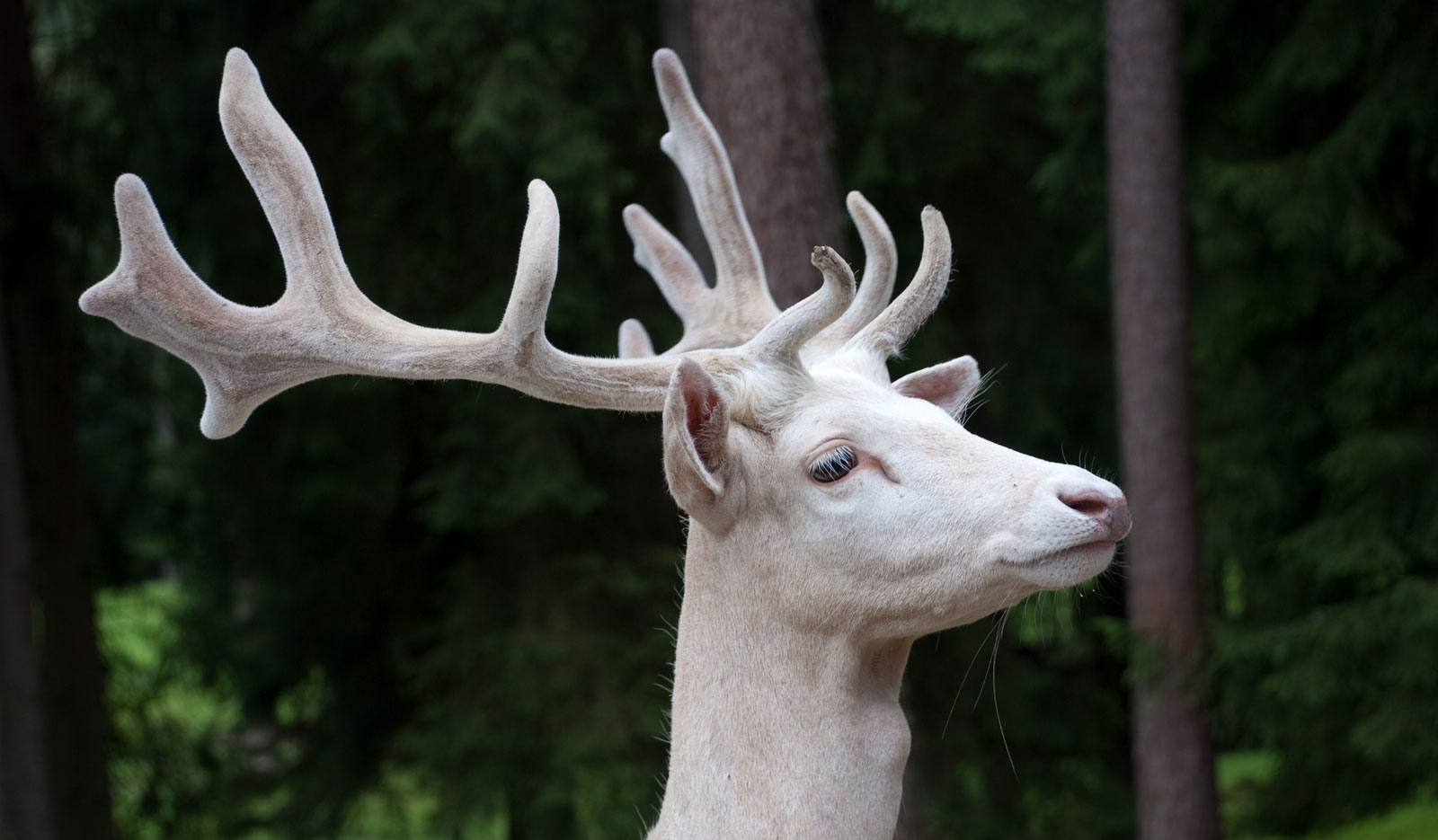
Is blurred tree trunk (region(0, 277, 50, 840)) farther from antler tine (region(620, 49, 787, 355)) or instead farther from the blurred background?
antler tine (region(620, 49, 787, 355))

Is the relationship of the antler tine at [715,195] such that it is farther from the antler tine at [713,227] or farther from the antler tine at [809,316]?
the antler tine at [809,316]

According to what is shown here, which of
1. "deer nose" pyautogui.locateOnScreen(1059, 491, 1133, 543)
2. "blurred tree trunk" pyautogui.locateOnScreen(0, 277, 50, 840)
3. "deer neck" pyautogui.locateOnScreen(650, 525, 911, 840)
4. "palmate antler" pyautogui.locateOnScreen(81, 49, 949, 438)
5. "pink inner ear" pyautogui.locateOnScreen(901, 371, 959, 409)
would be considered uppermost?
"palmate antler" pyautogui.locateOnScreen(81, 49, 949, 438)

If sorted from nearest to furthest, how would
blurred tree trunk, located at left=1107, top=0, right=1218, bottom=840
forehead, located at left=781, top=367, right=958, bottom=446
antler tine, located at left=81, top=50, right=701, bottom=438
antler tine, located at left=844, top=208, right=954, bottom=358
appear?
forehead, located at left=781, top=367, right=958, bottom=446, antler tine, located at left=81, top=50, right=701, bottom=438, antler tine, located at left=844, top=208, right=954, bottom=358, blurred tree trunk, located at left=1107, top=0, right=1218, bottom=840

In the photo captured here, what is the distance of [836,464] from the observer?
8.27ft

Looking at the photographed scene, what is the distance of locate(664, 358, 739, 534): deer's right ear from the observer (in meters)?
2.39

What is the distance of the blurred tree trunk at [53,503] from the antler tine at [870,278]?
273 inches

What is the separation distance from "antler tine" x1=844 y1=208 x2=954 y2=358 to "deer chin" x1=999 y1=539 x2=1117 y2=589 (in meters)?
0.74

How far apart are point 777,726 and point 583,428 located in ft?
20.2

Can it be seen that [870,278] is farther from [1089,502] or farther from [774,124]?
[774,124]

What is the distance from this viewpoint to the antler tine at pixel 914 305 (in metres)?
2.95

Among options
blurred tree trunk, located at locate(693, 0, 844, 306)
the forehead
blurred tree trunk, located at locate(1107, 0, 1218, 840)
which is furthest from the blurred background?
the forehead

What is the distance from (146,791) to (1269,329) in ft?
26.0

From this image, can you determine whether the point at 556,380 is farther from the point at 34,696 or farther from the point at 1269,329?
the point at 34,696

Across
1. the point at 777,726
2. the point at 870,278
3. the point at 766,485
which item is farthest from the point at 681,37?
the point at 777,726
